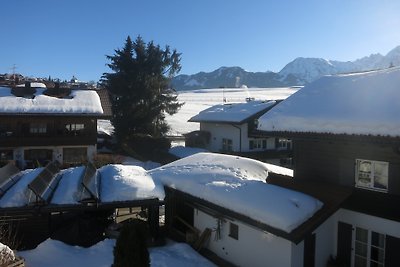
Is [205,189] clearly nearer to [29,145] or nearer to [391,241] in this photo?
[391,241]

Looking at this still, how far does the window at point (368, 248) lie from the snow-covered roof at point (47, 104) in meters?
23.7

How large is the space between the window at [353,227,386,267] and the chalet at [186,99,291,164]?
20296mm

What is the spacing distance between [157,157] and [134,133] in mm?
4379

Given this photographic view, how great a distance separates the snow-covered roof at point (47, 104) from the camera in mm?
29062

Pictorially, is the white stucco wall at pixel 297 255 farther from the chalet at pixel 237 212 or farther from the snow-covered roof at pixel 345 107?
the snow-covered roof at pixel 345 107

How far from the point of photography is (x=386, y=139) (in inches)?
380

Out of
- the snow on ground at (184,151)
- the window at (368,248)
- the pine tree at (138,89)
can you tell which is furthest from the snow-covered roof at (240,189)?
the pine tree at (138,89)

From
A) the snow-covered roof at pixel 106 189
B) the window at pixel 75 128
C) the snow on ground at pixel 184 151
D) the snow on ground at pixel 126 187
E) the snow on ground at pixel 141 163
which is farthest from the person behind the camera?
the snow on ground at pixel 184 151

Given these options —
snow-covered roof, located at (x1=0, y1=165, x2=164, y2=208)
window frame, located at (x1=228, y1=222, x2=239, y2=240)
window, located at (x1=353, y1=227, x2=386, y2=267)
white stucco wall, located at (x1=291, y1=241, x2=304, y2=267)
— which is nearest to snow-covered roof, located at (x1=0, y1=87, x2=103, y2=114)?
snow-covered roof, located at (x1=0, y1=165, x2=164, y2=208)

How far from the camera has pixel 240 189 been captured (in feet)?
43.5

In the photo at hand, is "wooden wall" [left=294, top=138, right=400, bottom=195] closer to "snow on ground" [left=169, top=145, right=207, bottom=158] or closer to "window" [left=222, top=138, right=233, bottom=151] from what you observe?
"window" [left=222, top=138, right=233, bottom=151]

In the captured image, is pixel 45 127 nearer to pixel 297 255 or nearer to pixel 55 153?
pixel 55 153

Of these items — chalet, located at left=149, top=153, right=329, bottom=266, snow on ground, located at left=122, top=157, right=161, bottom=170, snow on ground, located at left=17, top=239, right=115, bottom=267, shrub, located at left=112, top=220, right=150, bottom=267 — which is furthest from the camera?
snow on ground, located at left=122, top=157, right=161, bottom=170

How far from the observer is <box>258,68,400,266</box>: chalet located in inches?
405
